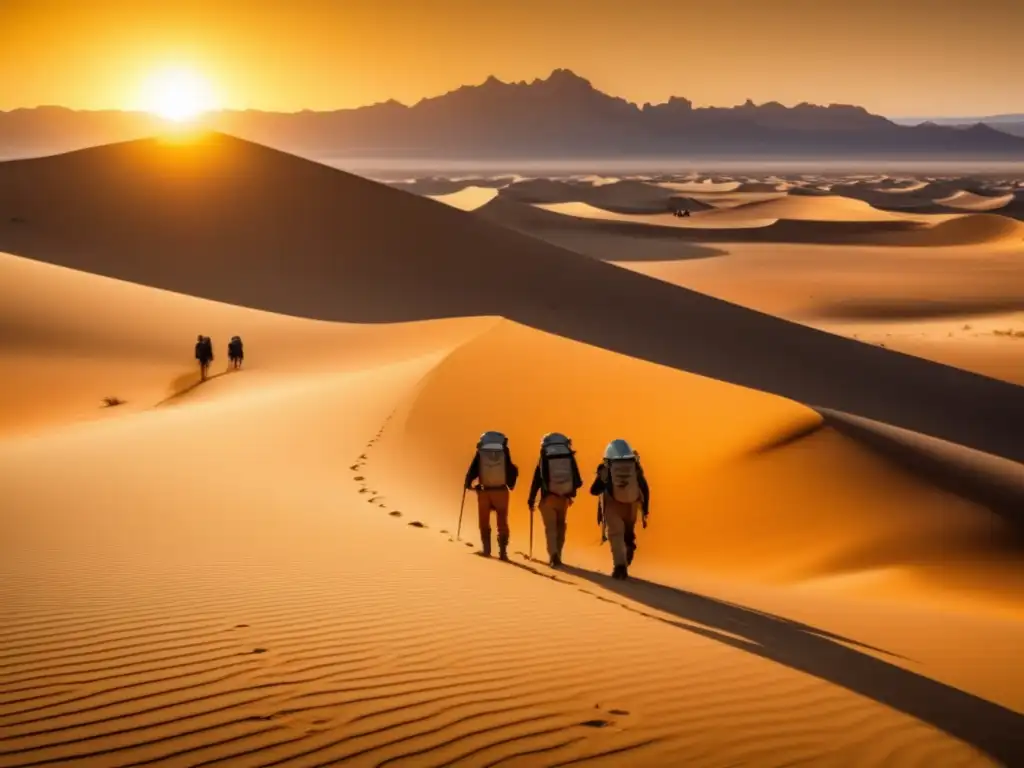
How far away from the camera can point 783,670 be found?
18.6ft

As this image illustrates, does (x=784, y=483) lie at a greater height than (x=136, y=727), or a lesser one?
lesser

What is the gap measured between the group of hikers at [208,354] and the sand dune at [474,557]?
571mm

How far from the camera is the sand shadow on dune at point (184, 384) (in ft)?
69.1

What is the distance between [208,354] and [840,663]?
18.5 metres

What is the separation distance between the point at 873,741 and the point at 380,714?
7.21 feet

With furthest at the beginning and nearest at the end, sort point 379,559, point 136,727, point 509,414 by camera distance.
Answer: point 509,414 → point 379,559 → point 136,727

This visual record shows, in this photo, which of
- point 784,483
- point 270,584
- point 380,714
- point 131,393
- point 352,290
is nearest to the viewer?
point 380,714

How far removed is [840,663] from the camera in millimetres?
6477

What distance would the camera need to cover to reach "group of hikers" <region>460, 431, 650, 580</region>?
8.56 metres

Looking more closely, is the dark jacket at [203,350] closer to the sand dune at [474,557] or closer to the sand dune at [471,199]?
the sand dune at [474,557]

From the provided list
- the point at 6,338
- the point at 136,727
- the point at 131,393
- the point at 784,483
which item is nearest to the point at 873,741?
the point at 136,727

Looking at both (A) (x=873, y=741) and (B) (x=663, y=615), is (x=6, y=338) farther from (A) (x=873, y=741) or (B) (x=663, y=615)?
(A) (x=873, y=741)

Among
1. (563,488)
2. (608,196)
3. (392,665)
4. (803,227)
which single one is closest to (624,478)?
(563,488)

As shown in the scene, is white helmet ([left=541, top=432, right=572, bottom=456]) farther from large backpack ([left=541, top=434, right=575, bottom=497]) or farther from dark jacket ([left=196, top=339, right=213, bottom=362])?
dark jacket ([left=196, top=339, right=213, bottom=362])
